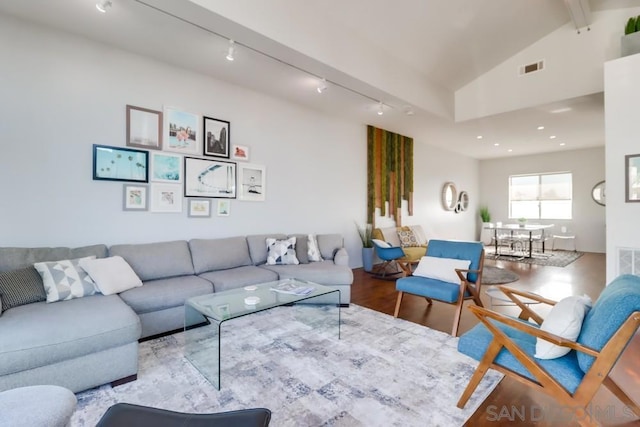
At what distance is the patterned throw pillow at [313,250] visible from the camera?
4.32 metres

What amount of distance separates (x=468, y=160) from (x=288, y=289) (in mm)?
9081

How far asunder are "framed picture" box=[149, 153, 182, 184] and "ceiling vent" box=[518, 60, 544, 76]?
572 centimetres

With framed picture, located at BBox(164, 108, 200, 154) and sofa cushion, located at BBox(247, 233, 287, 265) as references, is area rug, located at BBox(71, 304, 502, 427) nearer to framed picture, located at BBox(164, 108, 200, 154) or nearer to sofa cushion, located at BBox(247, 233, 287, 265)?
sofa cushion, located at BBox(247, 233, 287, 265)

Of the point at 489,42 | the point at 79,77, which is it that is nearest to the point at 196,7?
the point at 79,77

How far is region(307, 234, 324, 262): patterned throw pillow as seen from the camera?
432 cm

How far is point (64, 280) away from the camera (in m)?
2.50

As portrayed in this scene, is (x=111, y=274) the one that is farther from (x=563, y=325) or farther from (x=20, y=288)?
(x=563, y=325)

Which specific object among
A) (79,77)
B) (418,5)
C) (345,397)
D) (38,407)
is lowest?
(345,397)

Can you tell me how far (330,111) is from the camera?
539 centimetres

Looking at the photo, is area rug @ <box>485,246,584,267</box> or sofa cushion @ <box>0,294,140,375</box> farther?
area rug @ <box>485,246,584,267</box>

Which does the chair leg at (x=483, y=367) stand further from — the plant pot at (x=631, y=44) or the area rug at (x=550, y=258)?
the area rug at (x=550, y=258)

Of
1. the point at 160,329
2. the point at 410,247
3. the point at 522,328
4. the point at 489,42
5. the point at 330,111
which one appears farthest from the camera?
the point at 410,247

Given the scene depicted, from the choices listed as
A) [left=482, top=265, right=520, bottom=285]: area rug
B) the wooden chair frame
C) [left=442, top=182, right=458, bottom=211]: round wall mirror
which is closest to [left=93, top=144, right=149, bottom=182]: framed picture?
the wooden chair frame

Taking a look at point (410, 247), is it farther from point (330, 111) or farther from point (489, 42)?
point (489, 42)
